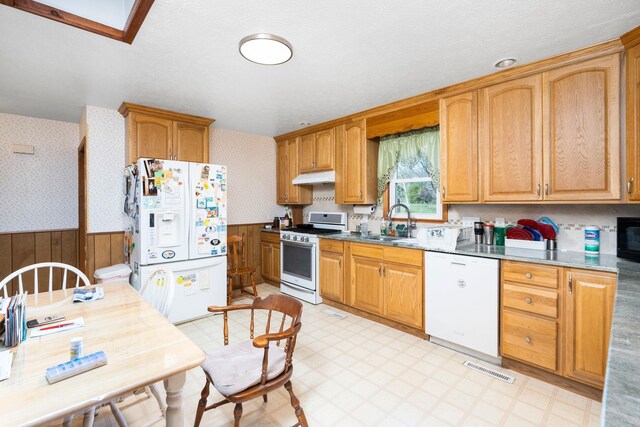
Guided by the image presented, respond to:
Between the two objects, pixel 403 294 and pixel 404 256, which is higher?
pixel 404 256

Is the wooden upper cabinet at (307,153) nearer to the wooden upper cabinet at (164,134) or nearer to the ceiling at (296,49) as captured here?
the ceiling at (296,49)

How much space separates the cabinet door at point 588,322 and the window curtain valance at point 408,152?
1545 millimetres

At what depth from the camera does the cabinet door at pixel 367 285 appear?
3.15m

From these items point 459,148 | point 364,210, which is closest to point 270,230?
point 364,210

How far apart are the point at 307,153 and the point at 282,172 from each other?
65cm

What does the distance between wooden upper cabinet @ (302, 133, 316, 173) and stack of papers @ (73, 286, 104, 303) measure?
2980mm

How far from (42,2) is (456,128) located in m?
3.11

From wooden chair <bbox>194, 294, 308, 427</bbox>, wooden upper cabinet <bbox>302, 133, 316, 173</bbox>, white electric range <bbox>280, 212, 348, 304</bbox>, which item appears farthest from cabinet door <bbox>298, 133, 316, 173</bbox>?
wooden chair <bbox>194, 294, 308, 427</bbox>

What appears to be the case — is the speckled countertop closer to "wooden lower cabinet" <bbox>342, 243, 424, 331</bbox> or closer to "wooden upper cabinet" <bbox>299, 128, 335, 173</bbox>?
"wooden lower cabinet" <bbox>342, 243, 424, 331</bbox>

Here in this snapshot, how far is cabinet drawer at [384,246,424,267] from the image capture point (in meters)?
2.80

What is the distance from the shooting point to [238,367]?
153cm

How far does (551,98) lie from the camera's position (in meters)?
2.25

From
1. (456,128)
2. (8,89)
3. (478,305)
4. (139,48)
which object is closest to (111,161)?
(8,89)

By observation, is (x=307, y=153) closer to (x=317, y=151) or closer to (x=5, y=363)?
(x=317, y=151)
